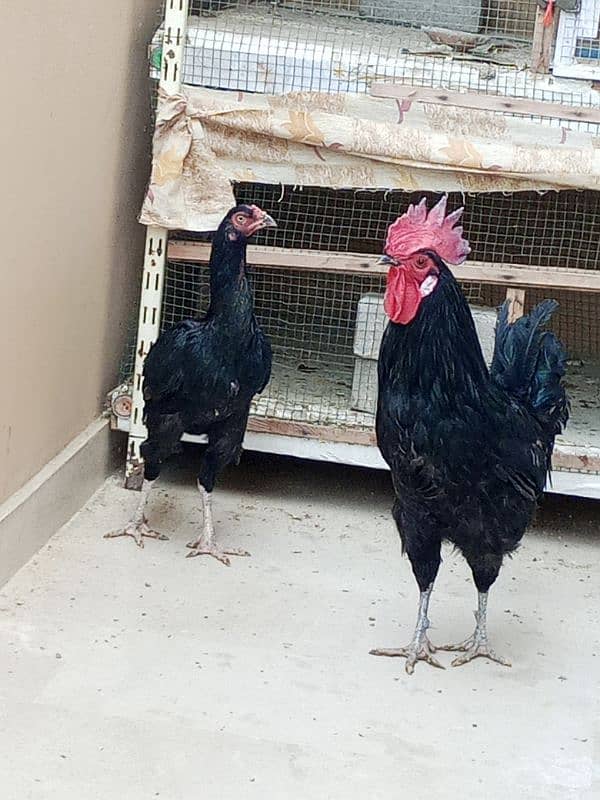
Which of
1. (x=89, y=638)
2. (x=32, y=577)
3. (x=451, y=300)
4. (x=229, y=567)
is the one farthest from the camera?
(x=229, y=567)

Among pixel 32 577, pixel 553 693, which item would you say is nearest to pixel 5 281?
pixel 32 577

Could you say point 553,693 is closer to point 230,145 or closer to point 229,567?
point 229,567

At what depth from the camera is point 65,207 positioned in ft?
12.6

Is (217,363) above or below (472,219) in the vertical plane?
below

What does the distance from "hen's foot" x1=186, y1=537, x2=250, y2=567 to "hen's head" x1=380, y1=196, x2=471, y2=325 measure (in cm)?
124

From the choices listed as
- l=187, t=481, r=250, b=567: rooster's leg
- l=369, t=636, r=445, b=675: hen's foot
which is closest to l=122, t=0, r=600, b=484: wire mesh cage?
l=187, t=481, r=250, b=567: rooster's leg

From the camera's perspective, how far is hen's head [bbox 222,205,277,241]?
12.5 feet

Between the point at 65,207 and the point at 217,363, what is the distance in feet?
2.29

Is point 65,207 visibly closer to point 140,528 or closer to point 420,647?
point 140,528

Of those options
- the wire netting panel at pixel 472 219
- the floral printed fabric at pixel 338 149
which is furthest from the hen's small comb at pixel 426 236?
the wire netting panel at pixel 472 219

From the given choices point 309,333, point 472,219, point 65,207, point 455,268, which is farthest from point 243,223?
point 472,219

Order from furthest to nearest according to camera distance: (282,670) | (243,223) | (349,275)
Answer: (349,275)
(243,223)
(282,670)

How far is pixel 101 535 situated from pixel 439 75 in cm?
192

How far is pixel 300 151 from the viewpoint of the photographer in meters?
4.09
